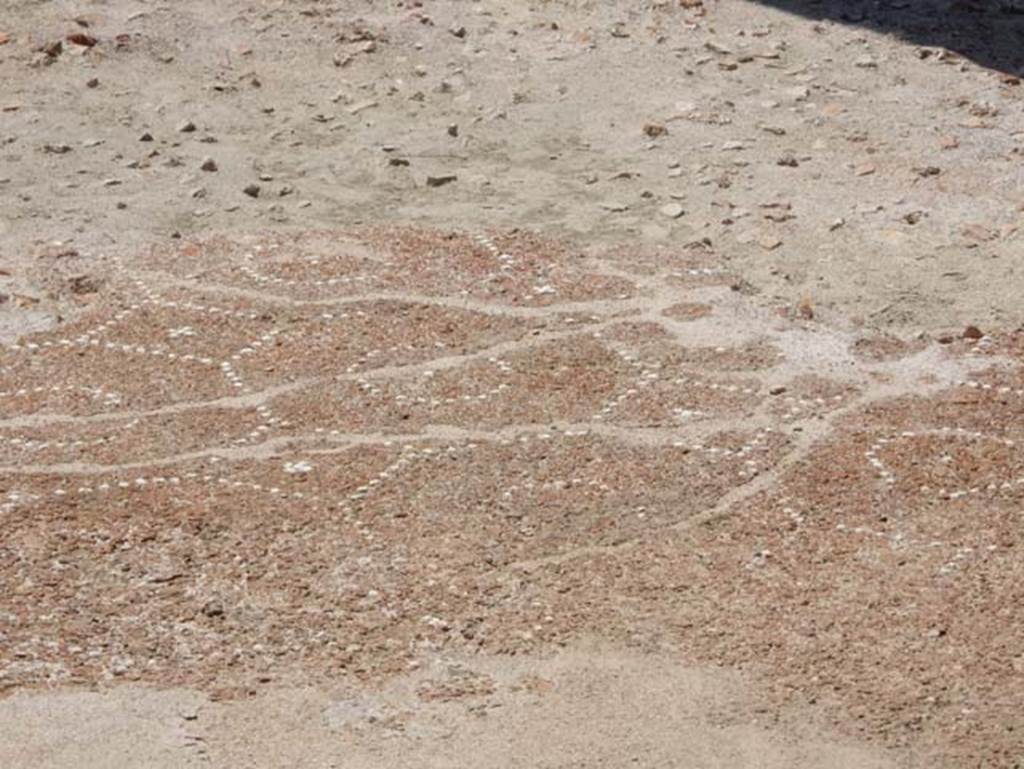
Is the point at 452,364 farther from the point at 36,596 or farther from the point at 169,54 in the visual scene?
the point at 169,54

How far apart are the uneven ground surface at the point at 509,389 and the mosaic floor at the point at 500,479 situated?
0.02 metres

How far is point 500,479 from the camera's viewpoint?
7055 mm

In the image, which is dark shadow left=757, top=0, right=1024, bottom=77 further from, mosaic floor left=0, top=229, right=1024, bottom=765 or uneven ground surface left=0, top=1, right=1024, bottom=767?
mosaic floor left=0, top=229, right=1024, bottom=765

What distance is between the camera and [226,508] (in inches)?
267

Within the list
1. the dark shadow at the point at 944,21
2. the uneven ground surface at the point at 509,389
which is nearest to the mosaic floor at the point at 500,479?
the uneven ground surface at the point at 509,389

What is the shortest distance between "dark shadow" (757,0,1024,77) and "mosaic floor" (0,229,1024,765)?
3180 mm

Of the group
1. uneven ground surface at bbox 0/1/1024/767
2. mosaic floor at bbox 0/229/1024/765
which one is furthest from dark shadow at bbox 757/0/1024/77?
mosaic floor at bbox 0/229/1024/765

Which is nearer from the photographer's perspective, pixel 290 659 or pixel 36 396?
pixel 290 659

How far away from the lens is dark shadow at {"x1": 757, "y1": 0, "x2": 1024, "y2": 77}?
11.5 m

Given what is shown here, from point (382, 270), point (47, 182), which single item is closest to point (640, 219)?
point (382, 270)

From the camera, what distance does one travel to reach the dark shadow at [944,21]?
37.7 feet

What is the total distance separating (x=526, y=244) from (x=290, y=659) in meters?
3.64

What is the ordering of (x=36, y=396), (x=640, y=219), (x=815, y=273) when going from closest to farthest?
(x=36, y=396), (x=815, y=273), (x=640, y=219)

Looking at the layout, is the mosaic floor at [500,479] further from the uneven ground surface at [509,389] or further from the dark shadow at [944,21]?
the dark shadow at [944,21]
